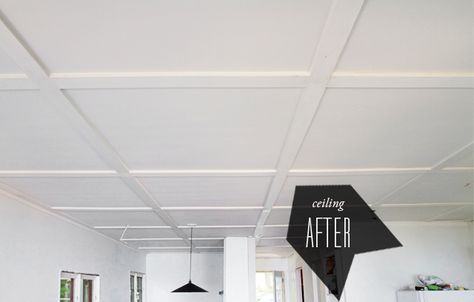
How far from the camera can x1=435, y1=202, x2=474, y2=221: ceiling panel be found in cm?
471

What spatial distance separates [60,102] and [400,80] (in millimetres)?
1460

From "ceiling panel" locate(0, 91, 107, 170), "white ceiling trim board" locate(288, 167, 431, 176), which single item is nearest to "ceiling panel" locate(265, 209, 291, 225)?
"white ceiling trim board" locate(288, 167, 431, 176)

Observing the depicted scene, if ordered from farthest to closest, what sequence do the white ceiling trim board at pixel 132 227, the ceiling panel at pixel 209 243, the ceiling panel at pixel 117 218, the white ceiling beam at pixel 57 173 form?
1. the ceiling panel at pixel 209 243
2. the white ceiling trim board at pixel 132 227
3. the ceiling panel at pixel 117 218
4. the white ceiling beam at pixel 57 173

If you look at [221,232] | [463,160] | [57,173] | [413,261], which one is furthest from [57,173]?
[413,261]

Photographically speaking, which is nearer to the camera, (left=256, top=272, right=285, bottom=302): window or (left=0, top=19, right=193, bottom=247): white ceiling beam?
(left=0, top=19, right=193, bottom=247): white ceiling beam

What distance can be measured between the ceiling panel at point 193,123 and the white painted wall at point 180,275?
5989 millimetres

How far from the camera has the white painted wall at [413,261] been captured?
5051mm

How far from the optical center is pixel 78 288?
527cm

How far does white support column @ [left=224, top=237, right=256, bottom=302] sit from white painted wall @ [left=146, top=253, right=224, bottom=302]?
2.37 m

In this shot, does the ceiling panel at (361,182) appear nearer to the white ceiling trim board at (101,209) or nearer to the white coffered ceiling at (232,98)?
the white coffered ceiling at (232,98)

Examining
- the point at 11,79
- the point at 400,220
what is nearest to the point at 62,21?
the point at 11,79

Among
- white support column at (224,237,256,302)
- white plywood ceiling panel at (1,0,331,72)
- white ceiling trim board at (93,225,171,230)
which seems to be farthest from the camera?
white support column at (224,237,256,302)

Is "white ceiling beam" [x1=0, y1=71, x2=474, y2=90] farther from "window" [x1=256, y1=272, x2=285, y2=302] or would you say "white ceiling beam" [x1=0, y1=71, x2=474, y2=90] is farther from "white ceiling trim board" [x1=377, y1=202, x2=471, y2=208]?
"window" [x1=256, y1=272, x2=285, y2=302]

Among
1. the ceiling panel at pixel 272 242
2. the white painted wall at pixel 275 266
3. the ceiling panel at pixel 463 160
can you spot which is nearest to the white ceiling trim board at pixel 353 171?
the ceiling panel at pixel 463 160
